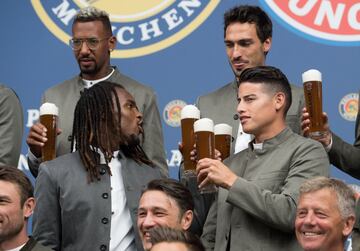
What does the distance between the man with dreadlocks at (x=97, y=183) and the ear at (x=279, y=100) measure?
0.65 meters

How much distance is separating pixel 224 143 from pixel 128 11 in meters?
1.80

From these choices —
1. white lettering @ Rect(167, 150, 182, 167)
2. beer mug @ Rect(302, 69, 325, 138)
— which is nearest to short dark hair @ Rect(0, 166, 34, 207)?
beer mug @ Rect(302, 69, 325, 138)

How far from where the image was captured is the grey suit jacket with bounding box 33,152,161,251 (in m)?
5.53

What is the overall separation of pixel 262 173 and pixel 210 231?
368 millimetres

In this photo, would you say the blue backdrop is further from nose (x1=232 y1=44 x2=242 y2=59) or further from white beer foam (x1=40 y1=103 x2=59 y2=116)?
white beer foam (x1=40 y1=103 x2=59 y2=116)

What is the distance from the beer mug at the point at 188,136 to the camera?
5523 millimetres

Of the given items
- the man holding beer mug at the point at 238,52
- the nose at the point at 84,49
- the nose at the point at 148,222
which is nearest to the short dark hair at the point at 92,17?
the nose at the point at 84,49

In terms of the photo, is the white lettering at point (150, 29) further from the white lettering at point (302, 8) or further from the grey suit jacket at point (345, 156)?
Result: the grey suit jacket at point (345, 156)

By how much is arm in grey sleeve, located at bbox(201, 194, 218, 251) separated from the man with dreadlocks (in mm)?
267

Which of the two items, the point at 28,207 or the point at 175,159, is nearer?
the point at 28,207

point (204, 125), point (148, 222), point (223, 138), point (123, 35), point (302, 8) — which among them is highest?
point (302, 8)

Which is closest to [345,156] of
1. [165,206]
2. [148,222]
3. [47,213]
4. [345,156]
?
[345,156]

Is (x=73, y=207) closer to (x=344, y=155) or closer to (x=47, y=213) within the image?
(x=47, y=213)

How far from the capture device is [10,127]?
6070mm
